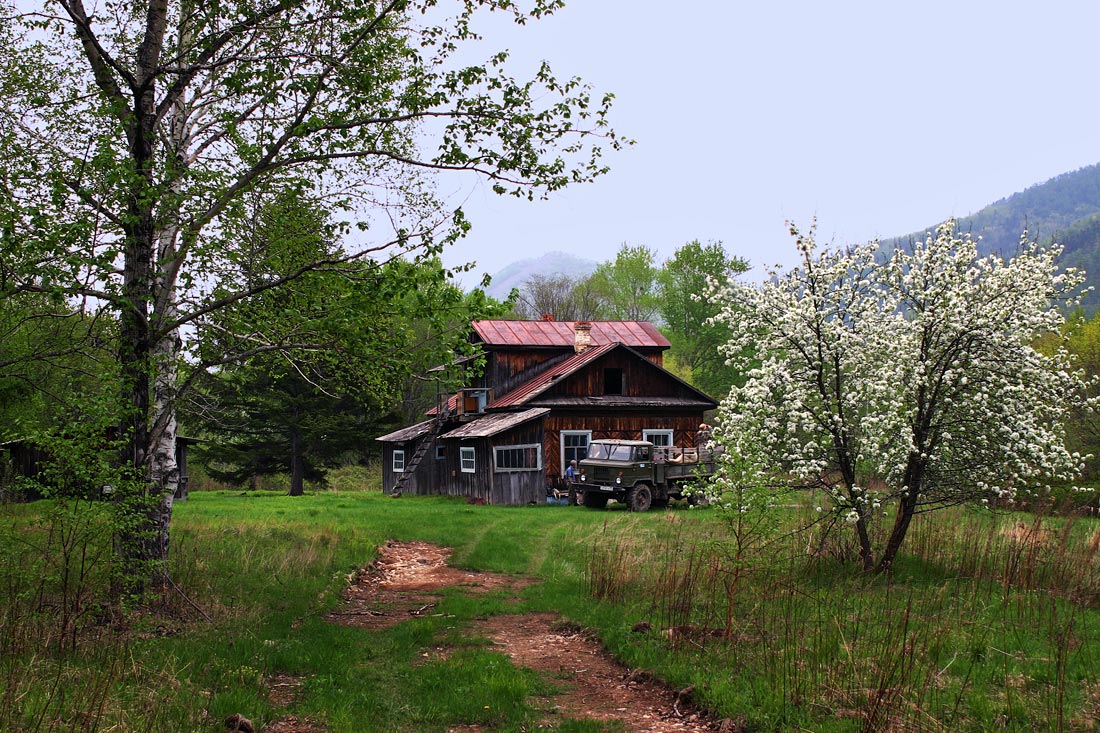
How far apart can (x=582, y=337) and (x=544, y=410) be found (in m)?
7.09

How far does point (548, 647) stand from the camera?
397 inches

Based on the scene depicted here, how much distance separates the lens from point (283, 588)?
1255 cm

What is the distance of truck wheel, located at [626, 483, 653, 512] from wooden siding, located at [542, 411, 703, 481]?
5.55 metres

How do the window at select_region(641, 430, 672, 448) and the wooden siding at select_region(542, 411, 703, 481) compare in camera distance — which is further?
the window at select_region(641, 430, 672, 448)

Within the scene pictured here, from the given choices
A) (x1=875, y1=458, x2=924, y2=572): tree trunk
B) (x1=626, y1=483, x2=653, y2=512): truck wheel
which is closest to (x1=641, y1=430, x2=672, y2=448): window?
(x1=626, y1=483, x2=653, y2=512): truck wheel

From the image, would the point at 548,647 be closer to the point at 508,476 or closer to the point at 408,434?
the point at 508,476

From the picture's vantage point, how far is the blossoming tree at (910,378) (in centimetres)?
1245

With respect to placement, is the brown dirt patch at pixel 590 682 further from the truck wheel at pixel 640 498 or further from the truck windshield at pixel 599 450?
the truck windshield at pixel 599 450

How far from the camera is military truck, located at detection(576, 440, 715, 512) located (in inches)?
1125

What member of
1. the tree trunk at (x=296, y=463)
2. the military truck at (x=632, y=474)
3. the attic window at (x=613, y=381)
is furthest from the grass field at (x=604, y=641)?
the tree trunk at (x=296, y=463)

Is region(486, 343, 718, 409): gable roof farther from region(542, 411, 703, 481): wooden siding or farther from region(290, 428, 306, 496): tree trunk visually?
region(290, 428, 306, 496): tree trunk

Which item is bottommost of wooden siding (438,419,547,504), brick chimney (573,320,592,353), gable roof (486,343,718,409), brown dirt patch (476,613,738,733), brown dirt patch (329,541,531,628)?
brown dirt patch (476,613,738,733)

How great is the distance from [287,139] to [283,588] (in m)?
6.43

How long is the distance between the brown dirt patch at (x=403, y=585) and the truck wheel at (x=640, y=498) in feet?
33.8
